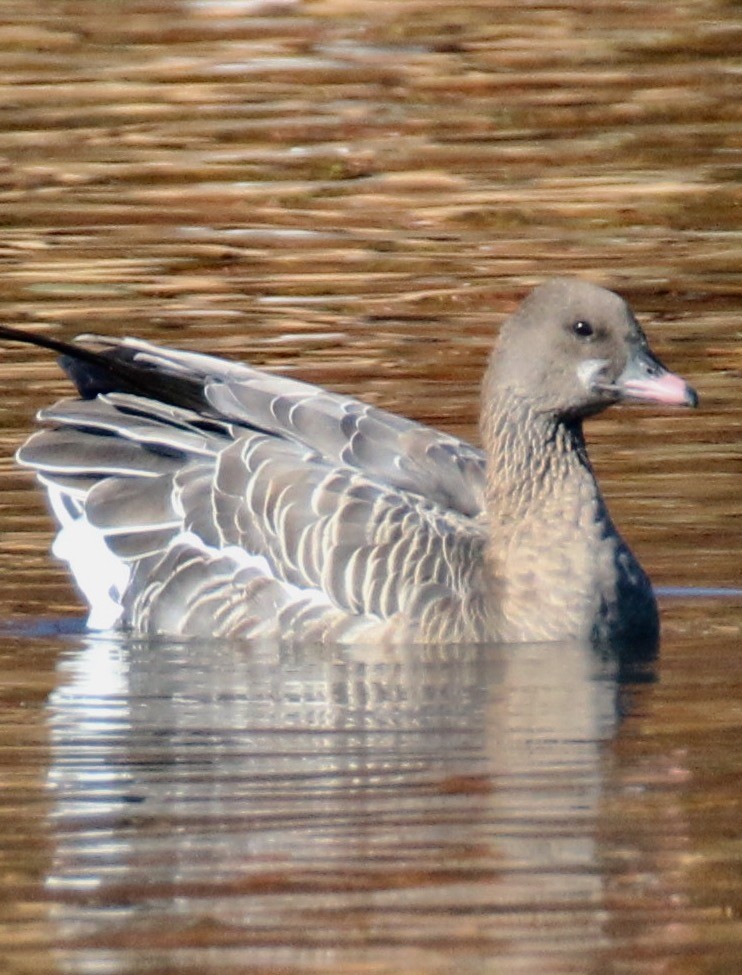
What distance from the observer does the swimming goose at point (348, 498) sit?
9.50 metres

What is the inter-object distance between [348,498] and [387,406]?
117 inches

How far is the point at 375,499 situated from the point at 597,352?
947 millimetres

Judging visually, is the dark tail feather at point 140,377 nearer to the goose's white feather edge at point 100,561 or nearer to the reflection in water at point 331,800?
the goose's white feather edge at point 100,561

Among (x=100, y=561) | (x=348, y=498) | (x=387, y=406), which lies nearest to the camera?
(x=348, y=498)

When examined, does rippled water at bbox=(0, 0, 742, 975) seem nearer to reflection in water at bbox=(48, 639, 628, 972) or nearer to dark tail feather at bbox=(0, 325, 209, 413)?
reflection in water at bbox=(48, 639, 628, 972)

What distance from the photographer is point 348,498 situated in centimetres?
955

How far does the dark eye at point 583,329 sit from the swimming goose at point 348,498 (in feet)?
0.04

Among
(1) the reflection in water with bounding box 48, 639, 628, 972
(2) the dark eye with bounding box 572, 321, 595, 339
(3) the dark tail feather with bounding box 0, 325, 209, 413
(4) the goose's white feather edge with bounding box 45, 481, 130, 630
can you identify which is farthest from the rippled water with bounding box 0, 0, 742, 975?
(2) the dark eye with bounding box 572, 321, 595, 339

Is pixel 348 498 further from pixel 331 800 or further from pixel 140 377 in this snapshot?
pixel 331 800

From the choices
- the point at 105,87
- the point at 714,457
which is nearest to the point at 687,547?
the point at 714,457

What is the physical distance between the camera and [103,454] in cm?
1024

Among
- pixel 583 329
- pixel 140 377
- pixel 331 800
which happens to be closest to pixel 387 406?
→ pixel 140 377

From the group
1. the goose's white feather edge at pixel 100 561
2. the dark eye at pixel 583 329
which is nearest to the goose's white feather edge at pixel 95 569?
the goose's white feather edge at pixel 100 561

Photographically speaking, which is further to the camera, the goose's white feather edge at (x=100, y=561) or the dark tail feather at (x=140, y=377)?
the dark tail feather at (x=140, y=377)
